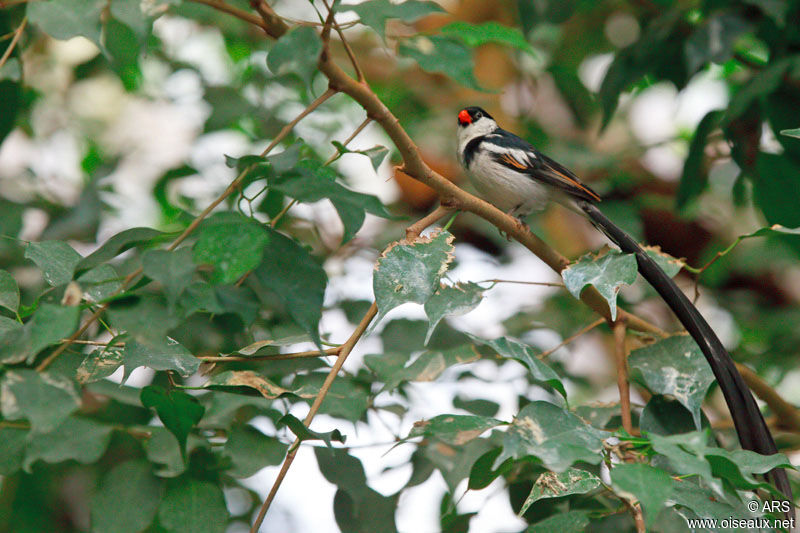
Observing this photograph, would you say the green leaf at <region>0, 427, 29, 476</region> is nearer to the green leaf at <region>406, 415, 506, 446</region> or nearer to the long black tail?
the green leaf at <region>406, 415, 506, 446</region>

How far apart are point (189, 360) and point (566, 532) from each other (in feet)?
2.36

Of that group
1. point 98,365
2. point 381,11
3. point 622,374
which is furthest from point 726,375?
point 98,365

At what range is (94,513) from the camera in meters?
1.43

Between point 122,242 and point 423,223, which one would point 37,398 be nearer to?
point 122,242

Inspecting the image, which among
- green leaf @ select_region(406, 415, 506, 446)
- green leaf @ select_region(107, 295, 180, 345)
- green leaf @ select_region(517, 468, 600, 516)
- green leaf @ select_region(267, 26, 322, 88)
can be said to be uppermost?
green leaf @ select_region(267, 26, 322, 88)

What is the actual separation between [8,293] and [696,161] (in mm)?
1795

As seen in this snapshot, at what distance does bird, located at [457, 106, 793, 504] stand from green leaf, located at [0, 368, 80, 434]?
113 cm

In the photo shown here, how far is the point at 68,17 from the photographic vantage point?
103 cm

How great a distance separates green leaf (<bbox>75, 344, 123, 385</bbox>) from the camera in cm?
130

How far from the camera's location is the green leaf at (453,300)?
133 cm

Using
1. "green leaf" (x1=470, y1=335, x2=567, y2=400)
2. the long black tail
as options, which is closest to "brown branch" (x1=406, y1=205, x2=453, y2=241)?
"green leaf" (x1=470, y1=335, x2=567, y2=400)

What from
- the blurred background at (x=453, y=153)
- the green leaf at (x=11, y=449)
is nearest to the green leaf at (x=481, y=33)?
the blurred background at (x=453, y=153)

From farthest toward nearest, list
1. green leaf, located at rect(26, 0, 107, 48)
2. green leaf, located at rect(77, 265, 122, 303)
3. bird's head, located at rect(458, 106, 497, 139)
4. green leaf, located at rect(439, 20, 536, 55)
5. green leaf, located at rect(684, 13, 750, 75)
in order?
bird's head, located at rect(458, 106, 497, 139) < green leaf, located at rect(684, 13, 750, 75) < green leaf, located at rect(439, 20, 536, 55) < green leaf, located at rect(77, 265, 122, 303) < green leaf, located at rect(26, 0, 107, 48)

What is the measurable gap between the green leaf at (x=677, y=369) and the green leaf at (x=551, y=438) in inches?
15.6
